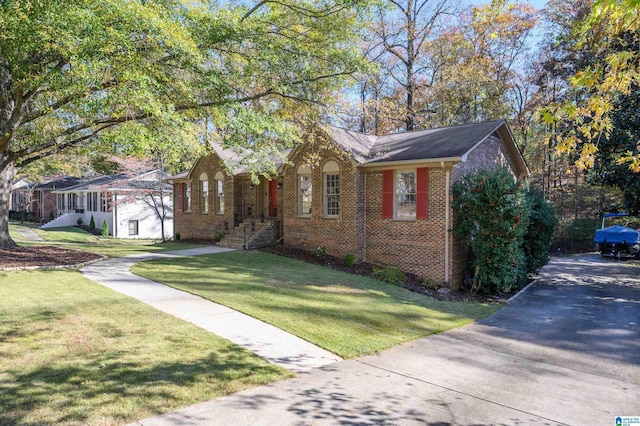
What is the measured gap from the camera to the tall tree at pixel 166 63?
750 centimetres

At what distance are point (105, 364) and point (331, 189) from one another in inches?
449

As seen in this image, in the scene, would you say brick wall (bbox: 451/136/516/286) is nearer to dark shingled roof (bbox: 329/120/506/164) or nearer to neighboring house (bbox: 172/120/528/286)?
neighboring house (bbox: 172/120/528/286)

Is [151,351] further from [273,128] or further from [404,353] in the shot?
[273,128]

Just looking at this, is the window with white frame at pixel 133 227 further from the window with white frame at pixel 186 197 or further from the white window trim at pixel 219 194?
the white window trim at pixel 219 194

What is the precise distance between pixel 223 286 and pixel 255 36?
655cm

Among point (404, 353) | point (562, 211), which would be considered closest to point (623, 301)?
point (404, 353)

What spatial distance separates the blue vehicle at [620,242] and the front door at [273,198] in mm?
18154

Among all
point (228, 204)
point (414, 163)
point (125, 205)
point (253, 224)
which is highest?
point (414, 163)

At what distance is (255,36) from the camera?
10.6m

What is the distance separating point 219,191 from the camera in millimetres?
20953

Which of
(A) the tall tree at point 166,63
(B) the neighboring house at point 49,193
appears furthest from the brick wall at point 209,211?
(B) the neighboring house at point 49,193

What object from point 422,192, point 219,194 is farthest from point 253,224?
point 422,192

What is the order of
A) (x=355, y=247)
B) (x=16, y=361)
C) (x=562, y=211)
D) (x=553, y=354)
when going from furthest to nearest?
(x=562, y=211)
(x=355, y=247)
(x=553, y=354)
(x=16, y=361)

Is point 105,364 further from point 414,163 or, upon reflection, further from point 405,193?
point 405,193
